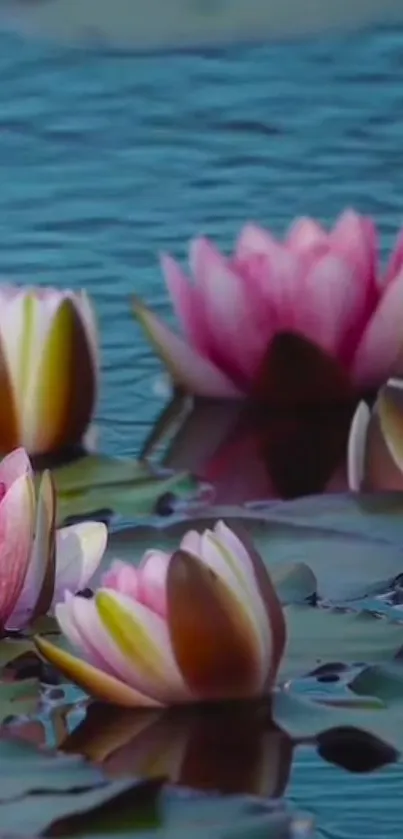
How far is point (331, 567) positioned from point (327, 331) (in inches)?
12.9

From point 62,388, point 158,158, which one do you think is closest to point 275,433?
point 62,388

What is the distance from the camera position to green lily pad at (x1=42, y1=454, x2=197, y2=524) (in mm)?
1703

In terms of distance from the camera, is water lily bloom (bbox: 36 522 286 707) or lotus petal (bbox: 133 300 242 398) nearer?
water lily bloom (bbox: 36 522 286 707)

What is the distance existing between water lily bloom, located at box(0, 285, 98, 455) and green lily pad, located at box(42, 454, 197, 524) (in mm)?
38

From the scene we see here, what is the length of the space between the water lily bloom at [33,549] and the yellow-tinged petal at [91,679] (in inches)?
3.6

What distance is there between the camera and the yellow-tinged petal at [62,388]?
1792 millimetres

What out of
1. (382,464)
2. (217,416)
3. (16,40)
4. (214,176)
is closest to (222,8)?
(16,40)

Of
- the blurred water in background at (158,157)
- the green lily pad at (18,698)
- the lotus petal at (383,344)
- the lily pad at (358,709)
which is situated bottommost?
the lily pad at (358,709)

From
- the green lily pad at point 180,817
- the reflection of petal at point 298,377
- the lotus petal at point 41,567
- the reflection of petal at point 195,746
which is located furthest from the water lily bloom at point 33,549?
the reflection of petal at point 298,377

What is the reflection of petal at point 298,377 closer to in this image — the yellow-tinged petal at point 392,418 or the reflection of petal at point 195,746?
the yellow-tinged petal at point 392,418

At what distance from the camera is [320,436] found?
6.21 feet

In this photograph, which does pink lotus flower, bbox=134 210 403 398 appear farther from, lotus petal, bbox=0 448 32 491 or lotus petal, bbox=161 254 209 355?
lotus petal, bbox=0 448 32 491

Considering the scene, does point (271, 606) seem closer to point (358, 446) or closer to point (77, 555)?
point (77, 555)

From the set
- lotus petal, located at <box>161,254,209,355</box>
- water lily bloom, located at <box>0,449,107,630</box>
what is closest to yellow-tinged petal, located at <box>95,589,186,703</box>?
water lily bloom, located at <box>0,449,107,630</box>
